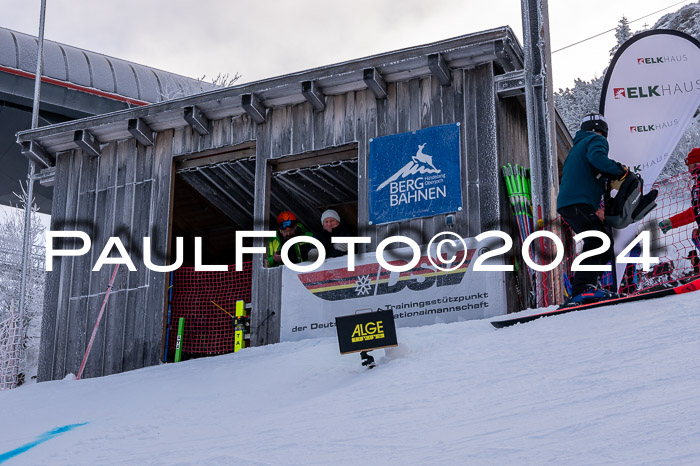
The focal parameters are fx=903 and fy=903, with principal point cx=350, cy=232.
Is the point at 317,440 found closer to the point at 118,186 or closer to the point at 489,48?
the point at 489,48

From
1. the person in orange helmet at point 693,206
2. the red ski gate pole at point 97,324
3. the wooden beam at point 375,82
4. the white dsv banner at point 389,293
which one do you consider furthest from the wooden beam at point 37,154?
the person in orange helmet at point 693,206

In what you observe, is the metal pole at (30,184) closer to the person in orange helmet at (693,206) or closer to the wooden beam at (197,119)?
the wooden beam at (197,119)

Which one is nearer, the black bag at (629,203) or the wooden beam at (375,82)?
the black bag at (629,203)

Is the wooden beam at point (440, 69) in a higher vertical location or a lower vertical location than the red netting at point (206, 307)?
higher

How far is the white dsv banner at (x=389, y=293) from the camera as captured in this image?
30.8ft

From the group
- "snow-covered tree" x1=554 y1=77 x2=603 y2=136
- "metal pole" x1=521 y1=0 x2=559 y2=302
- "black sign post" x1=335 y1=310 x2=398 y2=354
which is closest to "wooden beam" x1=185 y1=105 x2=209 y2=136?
"metal pole" x1=521 y1=0 x2=559 y2=302

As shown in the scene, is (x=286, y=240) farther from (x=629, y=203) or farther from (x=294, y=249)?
(x=629, y=203)

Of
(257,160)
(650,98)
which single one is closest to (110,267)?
(257,160)

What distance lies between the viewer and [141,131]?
11.9 m

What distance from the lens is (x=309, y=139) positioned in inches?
436

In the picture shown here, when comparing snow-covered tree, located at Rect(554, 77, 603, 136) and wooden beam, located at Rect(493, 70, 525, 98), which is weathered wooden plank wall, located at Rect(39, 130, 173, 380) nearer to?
wooden beam, located at Rect(493, 70, 525, 98)

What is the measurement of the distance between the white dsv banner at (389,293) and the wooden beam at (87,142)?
3728 mm

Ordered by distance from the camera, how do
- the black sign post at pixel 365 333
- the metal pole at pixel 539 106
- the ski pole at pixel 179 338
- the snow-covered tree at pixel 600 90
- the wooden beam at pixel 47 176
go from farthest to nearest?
1. the snow-covered tree at pixel 600 90
2. the wooden beam at pixel 47 176
3. the ski pole at pixel 179 338
4. the metal pole at pixel 539 106
5. the black sign post at pixel 365 333

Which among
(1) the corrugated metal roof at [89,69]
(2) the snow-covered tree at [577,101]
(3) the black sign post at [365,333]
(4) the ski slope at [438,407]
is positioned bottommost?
(4) the ski slope at [438,407]
